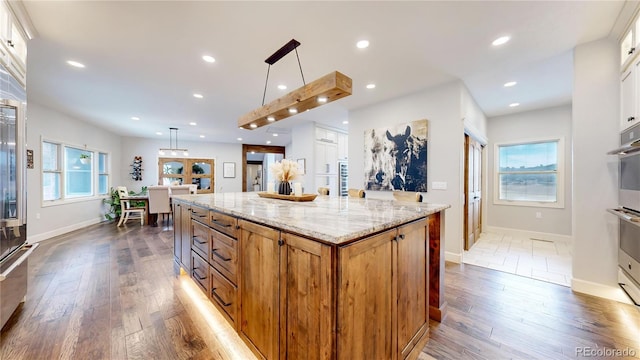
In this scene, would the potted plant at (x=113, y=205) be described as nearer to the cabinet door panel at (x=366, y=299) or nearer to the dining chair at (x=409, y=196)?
the dining chair at (x=409, y=196)

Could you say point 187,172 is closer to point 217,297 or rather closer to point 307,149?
point 307,149

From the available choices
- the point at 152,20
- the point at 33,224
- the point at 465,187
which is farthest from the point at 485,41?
the point at 33,224

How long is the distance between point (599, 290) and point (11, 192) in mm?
5254

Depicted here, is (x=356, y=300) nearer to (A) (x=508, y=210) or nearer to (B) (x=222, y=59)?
(B) (x=222, y=59)

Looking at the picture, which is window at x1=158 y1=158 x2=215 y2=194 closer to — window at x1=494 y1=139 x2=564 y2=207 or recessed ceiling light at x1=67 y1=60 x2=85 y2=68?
recessed ceiling light at x1=67 y1=60 x2=85 y2=68

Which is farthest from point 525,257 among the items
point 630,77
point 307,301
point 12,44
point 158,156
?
point 158,156

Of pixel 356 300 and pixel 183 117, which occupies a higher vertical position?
pixel 183 117

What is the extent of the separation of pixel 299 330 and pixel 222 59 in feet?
9.48

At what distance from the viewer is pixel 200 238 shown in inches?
85.5

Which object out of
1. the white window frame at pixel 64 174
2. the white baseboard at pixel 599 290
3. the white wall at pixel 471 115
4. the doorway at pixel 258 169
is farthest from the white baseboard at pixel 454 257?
the doorway at pixel 258 169

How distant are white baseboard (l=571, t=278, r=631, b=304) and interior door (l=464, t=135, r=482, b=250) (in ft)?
4.64

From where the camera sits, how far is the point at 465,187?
3.68m

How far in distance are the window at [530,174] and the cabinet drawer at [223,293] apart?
5.71m

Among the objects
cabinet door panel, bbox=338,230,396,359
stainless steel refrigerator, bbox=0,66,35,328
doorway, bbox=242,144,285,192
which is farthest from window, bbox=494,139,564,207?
doorway, bbox=242,144,285,192
